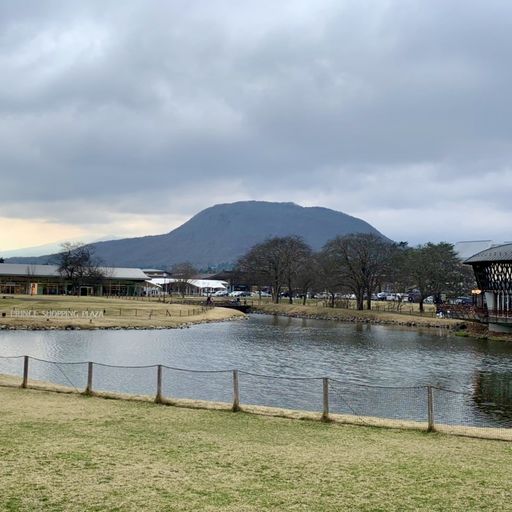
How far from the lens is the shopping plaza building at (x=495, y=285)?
63834 millimetres

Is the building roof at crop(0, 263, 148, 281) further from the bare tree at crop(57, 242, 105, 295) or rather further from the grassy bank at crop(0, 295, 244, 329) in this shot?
the grassy bank at crop(0, 295, 244, 329)

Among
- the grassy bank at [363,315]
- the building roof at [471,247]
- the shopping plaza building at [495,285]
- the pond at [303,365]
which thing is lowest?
the pond at [303,365]

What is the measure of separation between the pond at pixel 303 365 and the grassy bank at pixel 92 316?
4.49 metres

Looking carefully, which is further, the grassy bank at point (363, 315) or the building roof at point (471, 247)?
the building roof at point (471, 247)

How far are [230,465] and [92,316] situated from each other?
63166 mm

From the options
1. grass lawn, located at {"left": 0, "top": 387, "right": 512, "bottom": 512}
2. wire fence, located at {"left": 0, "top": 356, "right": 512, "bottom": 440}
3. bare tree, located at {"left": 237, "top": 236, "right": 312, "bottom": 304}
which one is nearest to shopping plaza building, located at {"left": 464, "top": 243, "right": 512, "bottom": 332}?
wire fence, located at {"left": 0, "top": 356, "right": 512, "bottom": 440}

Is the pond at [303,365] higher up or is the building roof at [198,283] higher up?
the building roof at [198,283]

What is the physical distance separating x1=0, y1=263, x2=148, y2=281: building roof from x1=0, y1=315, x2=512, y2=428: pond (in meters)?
72.4

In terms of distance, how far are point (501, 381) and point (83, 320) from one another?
48097 millimetres

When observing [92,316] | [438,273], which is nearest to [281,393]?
[92,316]

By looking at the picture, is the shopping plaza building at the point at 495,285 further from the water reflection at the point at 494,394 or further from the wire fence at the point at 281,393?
the wire fence at the point at 281,393

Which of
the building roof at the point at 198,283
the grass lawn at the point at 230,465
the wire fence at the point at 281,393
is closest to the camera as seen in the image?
the grass lawn at the point at 230,465

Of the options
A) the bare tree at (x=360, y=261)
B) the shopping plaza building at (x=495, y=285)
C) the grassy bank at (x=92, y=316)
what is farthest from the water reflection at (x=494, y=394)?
the bare tree at (x=360, y=261)

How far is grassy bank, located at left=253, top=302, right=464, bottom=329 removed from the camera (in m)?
78.9
